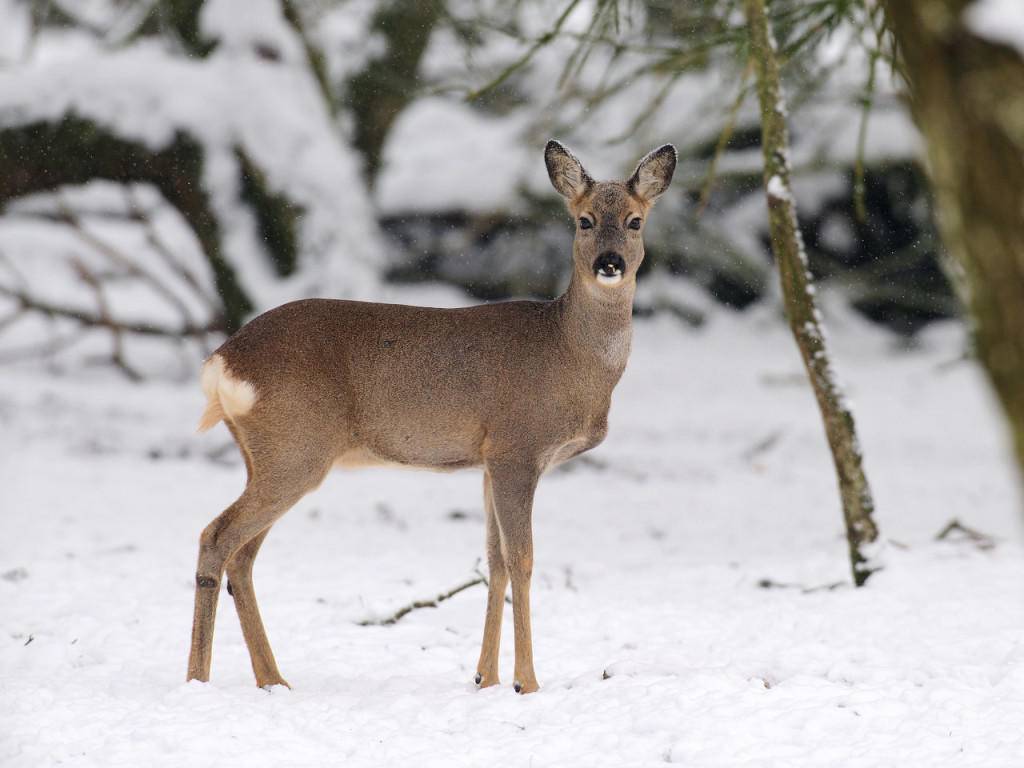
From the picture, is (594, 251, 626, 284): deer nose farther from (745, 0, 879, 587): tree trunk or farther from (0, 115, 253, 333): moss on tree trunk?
(0, 115, 253, 333): moss on tree trunk

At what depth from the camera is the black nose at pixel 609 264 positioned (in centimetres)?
435

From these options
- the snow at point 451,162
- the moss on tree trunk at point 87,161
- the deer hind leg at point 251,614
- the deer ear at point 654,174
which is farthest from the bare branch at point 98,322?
the deer ear at point 654,174

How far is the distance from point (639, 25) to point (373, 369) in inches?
311

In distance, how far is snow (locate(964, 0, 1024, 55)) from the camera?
5.75 ft

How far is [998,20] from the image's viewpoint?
5.79 ft

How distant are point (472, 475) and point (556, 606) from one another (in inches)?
167

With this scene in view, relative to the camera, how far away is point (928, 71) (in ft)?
6.02

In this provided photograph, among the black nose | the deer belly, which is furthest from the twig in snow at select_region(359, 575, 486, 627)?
the black nose

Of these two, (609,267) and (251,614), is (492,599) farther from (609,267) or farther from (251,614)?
(609,267)

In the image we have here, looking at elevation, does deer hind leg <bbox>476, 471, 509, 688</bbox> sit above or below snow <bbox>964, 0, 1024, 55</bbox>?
below

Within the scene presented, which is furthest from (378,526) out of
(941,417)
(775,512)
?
(941,417)

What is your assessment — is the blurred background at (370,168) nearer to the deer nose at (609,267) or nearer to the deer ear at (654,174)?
the deer ear at (654,174)

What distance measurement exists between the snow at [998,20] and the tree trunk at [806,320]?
4056 mm

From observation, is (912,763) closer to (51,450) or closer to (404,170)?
(51,450)
